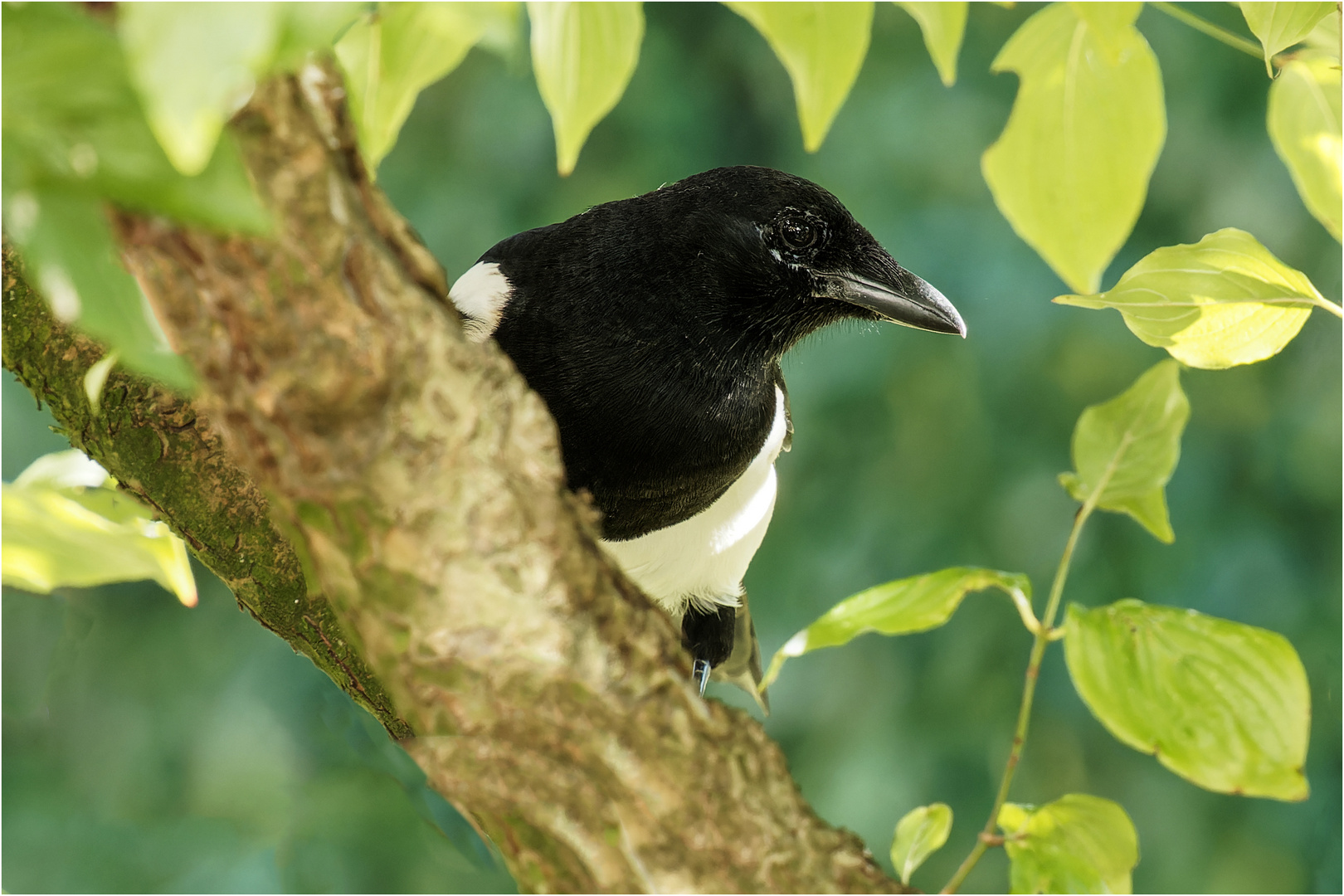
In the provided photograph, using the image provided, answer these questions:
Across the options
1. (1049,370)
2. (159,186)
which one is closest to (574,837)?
(159,186)

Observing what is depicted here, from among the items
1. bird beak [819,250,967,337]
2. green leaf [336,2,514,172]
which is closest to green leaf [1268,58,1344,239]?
green leaf [336,2,514,172]

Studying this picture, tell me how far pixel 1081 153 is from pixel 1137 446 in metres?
0.28

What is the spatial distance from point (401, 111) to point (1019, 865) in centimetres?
51

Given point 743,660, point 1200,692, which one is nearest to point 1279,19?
point 1200,692

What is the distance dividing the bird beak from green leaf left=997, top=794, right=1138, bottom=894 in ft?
1.57

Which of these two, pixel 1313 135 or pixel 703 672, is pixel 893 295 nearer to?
pixel 1313 135

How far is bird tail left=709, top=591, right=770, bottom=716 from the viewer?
148 cm

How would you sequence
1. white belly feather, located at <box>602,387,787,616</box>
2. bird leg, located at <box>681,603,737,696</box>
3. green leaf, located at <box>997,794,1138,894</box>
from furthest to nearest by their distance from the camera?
bird leg, located at <box>681,603,737,696</box> < white belly feather, located at <box>602,387,787,616</box> < green leaf, located at <box>997,794,1138,894</box>

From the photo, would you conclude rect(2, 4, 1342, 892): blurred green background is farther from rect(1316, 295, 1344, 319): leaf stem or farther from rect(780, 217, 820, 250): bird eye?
rect(1316, 295, 1344, 319): leaf stem

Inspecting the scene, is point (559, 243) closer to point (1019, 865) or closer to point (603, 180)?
point (1019, 865)

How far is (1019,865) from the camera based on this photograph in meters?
0.58

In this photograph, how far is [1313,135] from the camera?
0.46 m

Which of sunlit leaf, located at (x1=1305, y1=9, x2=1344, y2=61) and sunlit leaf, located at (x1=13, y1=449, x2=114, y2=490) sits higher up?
sunlit leaf, located at (x1=1305, y1=9, x2=1344, y2=61)

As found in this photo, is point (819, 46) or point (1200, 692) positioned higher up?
point (819, 46)
